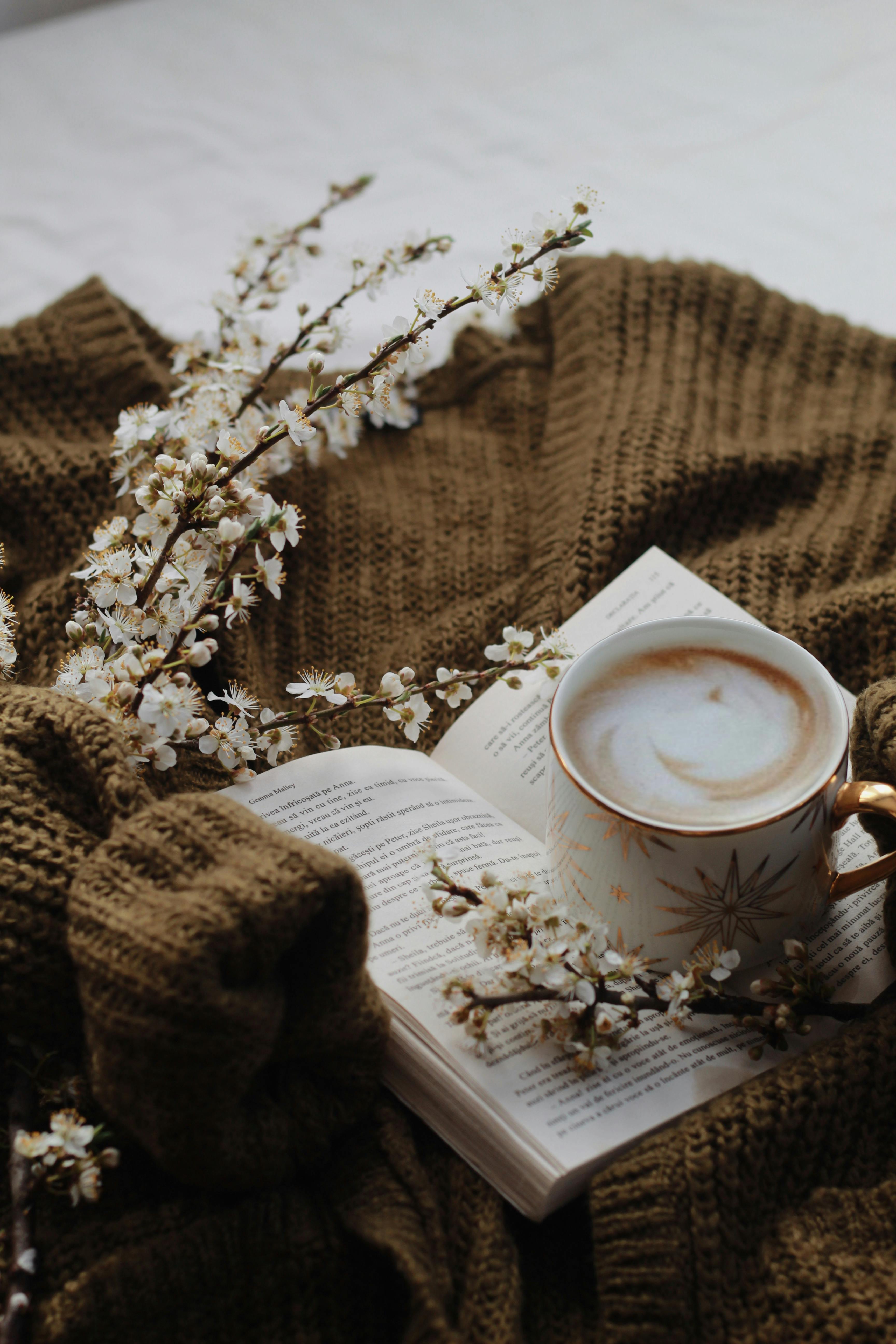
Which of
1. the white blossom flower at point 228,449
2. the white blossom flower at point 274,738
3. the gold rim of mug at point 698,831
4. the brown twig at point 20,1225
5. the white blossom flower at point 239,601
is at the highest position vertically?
the white blossom flower at point 228,449

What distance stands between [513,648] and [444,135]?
0.99 metres

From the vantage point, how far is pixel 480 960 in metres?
0.60

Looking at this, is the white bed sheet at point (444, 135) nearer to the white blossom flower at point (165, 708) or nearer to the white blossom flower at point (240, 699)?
the white blossom flower at point (240, 699)

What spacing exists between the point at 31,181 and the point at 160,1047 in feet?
4.02

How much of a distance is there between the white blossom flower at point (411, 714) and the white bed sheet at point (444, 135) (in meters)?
0.62

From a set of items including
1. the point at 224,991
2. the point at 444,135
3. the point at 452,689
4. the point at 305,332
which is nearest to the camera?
the point at 224,991

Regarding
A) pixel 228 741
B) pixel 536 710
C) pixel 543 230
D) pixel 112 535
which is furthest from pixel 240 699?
pixel 543 230

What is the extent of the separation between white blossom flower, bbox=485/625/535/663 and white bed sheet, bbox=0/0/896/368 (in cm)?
60

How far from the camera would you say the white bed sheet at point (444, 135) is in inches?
48.3

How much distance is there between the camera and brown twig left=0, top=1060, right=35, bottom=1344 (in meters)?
0.47

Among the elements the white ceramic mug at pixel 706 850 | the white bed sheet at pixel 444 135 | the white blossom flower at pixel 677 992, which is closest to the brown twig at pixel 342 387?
the white ceramic mug at pixel 706 850

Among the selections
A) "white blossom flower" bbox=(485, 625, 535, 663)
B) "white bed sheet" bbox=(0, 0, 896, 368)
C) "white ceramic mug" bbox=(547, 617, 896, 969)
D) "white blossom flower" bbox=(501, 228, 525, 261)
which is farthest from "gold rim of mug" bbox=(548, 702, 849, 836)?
"white bed sheet" bbox=(0, 0, 896, 368)

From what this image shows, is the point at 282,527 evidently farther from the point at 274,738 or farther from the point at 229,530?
the point at 274,738

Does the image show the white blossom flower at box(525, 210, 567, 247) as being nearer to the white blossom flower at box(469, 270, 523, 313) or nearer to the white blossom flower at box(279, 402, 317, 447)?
the white blossom flower at box(469, 270, 523, 313)
